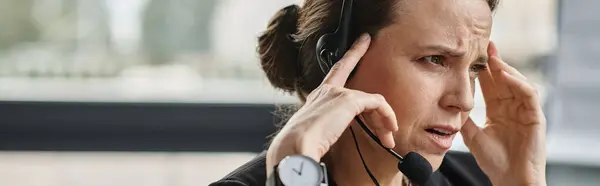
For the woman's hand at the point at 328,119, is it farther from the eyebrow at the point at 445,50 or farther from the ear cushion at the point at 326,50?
the eyebrow at the point at 445,50

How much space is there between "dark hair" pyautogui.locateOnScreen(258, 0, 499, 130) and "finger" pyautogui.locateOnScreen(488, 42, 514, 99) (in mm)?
135

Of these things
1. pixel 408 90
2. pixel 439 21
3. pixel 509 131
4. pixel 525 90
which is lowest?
pixel 509 131

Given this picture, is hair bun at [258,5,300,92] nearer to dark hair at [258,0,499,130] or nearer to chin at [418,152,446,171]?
dark hair at [258,0,499,130]

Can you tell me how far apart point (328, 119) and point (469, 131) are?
569 mm

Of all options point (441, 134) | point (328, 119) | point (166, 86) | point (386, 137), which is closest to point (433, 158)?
point (441, 134)

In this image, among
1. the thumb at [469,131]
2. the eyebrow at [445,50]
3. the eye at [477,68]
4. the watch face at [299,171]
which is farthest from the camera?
the thumb at [469,131]

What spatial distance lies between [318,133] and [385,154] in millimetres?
256

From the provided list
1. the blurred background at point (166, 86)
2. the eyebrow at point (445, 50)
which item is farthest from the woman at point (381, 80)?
the blurred background at point (166, 86)

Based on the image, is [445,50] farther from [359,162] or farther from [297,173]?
[297,173]

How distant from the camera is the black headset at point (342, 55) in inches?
52.6

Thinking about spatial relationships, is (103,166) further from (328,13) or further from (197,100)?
(328,13)

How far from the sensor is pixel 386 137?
1319 millimetres

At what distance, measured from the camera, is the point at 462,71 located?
140 cm

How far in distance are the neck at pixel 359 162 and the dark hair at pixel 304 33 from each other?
0.12m
